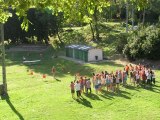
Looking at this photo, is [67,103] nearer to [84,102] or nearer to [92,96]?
[84,102]

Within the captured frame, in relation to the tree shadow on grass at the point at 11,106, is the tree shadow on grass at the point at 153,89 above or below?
above

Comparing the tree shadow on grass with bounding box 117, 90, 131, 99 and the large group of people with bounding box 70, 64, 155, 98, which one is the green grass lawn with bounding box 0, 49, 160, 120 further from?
the large group of people with bounding box 70, 64, 155, 98

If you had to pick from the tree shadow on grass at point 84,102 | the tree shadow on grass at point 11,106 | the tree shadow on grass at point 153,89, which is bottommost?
the tree shadow on grass at point 11,106

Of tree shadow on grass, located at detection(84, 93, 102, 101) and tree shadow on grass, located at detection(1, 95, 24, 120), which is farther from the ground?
tree shadow on grass, located at detection(84, 93, 102, 101)

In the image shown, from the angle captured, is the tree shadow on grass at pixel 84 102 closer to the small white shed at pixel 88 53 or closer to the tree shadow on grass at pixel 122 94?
the tree shadow on grass at pixel 122 94

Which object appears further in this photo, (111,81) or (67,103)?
(111,81)

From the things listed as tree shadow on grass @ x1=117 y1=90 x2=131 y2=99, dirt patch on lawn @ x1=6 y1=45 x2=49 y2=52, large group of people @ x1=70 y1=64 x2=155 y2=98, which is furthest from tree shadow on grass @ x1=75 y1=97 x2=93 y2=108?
dirt patch on lawn @ x1=6 y1=45 x2=49 y2=52

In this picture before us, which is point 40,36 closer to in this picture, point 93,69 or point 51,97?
point 93,69

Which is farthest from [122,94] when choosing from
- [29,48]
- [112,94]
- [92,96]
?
[29,48]

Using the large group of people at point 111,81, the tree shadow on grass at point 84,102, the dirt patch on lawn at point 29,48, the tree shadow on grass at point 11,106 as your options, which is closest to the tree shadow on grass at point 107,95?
the large group of people at point 111,81

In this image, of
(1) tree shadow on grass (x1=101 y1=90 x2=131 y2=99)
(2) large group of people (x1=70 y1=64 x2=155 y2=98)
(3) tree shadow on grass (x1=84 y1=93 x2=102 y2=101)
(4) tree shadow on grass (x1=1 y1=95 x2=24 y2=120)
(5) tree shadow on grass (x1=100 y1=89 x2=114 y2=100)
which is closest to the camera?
(4) tree shadow on grass (x1=1 y1=95 x2=24 y2=120)

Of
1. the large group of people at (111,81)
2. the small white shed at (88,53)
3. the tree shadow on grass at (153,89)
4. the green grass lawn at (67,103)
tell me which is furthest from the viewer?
the small white shed at (88,53)

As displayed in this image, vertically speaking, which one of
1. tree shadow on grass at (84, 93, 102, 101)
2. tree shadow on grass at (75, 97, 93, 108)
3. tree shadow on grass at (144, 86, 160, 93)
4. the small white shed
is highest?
the small white shed

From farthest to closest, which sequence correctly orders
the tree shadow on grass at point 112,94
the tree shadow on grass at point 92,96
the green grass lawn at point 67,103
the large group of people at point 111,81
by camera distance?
1. the large group of people at point 111,81
2. the tree shadow on grass at point 112,94
3. the tree shadow on grass at point 92,96
4. the green grass lawn at point 67,103
